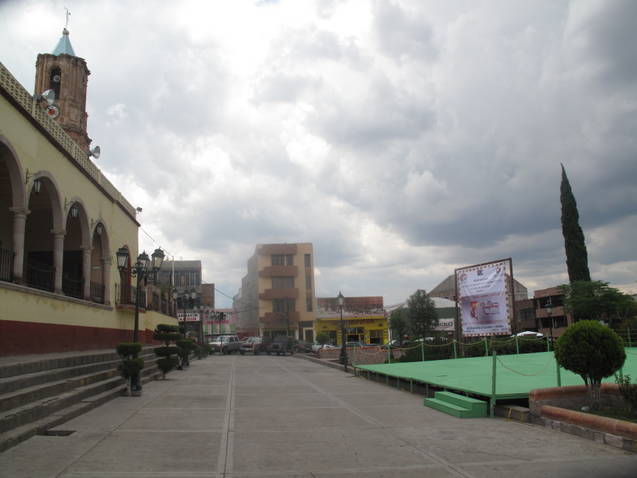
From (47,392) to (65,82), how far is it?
23.4 metres

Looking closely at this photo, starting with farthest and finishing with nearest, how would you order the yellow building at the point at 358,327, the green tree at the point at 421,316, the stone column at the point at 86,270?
1. the yellow building at the point at 358,327
2. the green tree at the point at 421,316
3. the stone column at the point at 86,270

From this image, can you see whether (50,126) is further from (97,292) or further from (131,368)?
(97,292)

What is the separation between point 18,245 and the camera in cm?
1280

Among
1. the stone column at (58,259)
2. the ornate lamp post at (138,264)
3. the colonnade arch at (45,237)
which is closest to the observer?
the colonnade arch at (45,237)

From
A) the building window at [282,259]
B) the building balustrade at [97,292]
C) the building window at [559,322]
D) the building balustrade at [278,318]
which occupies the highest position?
the building window at [282,259]

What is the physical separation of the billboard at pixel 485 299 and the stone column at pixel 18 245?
17779 mm

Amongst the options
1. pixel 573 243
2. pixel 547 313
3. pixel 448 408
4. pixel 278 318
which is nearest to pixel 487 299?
pixel 448 408

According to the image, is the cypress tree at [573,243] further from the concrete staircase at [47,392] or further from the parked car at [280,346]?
the concrete staircase at [47,392]

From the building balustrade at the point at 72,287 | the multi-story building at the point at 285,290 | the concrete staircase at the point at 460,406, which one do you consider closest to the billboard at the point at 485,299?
the concrete staircase at the point at 460,406

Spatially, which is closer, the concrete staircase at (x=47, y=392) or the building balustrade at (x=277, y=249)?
the concrete staircase at (x=47, y=392)

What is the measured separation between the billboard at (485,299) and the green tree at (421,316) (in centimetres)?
2065

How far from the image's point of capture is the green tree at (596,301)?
1570 inches

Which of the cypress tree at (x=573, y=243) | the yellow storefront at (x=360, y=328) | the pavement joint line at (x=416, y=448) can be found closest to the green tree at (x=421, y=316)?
the cypress tree at (x=573, y=243)

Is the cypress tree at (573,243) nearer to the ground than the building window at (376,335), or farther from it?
farther from it
